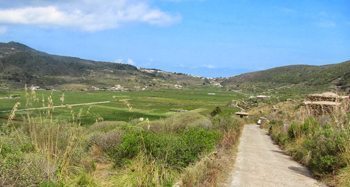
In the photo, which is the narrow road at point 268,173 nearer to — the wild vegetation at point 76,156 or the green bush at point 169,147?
the wild vegetation at point 76,156

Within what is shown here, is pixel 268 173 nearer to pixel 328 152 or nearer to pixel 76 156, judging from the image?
pixel 328 152

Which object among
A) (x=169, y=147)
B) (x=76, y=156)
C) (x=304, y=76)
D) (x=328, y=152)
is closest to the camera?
(x=169, y=147)

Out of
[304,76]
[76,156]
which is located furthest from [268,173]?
[304,76]

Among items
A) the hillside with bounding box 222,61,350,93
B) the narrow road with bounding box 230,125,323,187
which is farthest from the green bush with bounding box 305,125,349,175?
the hillside with bounding box 222,61,350,93

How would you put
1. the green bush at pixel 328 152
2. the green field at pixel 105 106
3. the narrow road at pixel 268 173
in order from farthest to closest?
the green bush at pixel 328 152 → the narrow road at pixel 268 173 → the green field at pixel 105 106

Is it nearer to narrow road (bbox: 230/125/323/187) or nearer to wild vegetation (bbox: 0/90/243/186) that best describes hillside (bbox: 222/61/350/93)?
narrow road (bbox: 230/125/323/187)

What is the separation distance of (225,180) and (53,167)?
4.58m

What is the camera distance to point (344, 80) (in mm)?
106250

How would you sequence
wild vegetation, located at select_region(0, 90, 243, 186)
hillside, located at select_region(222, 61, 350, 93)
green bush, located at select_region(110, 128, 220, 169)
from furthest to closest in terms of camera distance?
hillside, located at select_region(222, 61, 350, 93)
green bush, located at select_region(110, 128, 220, 169)
wild vegetation, located at select_region(0, 90, 243, 186)

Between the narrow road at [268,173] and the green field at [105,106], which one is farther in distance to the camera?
the narrow road at [268,173]

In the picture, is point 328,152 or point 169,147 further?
point 328,152

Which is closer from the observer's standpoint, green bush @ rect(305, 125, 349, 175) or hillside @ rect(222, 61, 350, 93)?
green bush @ rect(305, 125, 349, 175)

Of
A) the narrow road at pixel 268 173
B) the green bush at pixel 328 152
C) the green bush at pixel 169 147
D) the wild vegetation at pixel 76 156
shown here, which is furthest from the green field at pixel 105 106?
the green bush at pixel 328 152

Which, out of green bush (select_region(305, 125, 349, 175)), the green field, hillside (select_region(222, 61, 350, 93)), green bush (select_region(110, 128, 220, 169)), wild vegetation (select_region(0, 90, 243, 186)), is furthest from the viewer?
hillside (select_region(222, 61, 350, 93))
